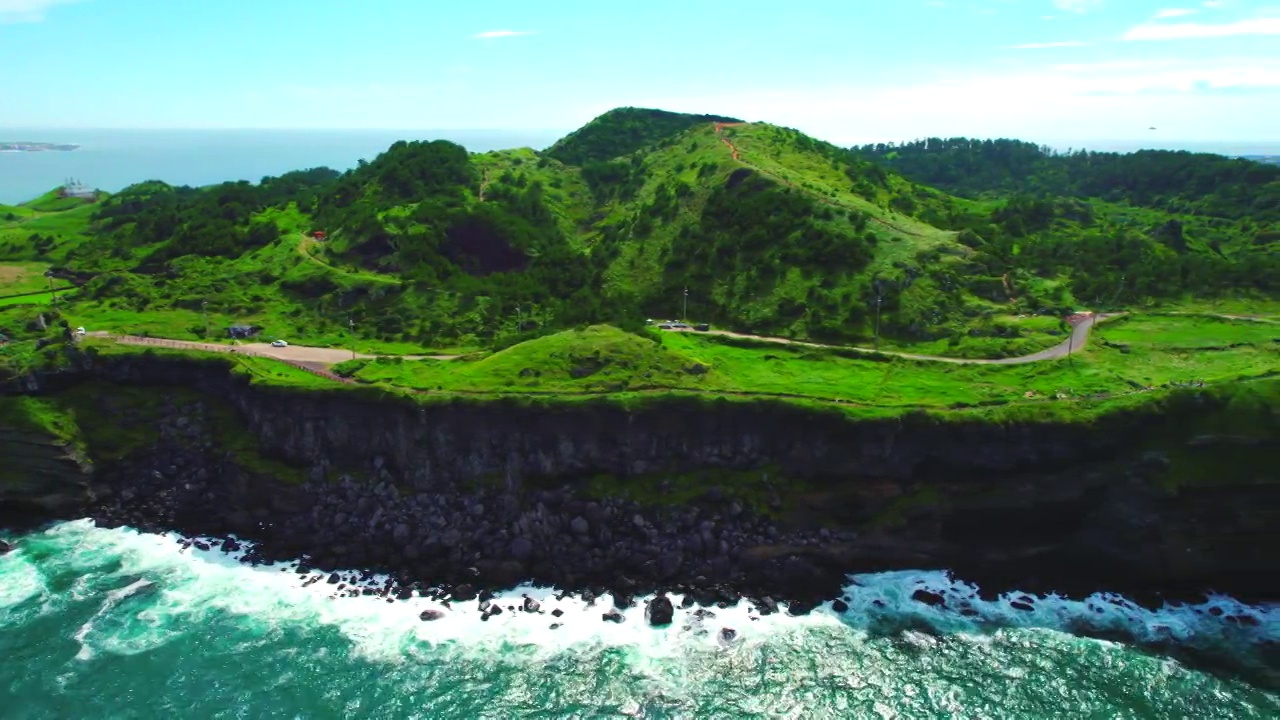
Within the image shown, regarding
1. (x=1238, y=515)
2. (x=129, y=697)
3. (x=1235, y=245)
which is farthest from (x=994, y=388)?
(x=1235, y=245)

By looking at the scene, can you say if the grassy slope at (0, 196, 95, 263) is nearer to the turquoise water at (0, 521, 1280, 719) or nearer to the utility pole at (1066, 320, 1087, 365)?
the turquoise water at (0, 521, 1280, 719)

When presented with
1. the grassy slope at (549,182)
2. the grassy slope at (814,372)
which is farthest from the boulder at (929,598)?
the grassy slope at (549,182)

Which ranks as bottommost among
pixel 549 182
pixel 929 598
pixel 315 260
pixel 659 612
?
pixel 659 612

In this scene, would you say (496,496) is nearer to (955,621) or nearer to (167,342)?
(955,621)

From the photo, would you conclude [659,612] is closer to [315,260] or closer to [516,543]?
[516,543]

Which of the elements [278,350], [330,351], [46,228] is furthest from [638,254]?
[46,228]

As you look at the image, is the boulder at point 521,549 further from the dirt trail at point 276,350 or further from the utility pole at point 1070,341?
the utility pole at point 1070,341

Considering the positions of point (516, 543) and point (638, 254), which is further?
point (638, 254)
